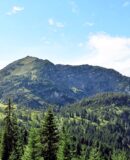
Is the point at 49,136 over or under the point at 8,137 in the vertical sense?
over

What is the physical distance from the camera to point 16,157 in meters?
67.8

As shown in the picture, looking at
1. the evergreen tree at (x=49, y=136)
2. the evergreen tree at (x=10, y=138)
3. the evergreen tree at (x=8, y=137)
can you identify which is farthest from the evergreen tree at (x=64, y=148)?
the evergreen tree at (x=49, y=136)

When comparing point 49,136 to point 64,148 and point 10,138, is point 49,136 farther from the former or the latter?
point 64,148

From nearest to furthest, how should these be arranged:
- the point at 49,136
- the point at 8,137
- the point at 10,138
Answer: the point at 49,136 → the point at 8,137 → the point at 10,138

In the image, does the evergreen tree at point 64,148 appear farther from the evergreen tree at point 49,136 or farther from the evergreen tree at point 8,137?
the evergreen tree at point 49,136

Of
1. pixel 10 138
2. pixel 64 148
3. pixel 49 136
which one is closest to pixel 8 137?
pixel 10 138

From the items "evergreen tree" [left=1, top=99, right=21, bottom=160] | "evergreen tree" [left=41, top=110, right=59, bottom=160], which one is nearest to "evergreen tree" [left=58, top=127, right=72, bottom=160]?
"evergreen tree" [left=1, top=99, right=21, bottom=160]

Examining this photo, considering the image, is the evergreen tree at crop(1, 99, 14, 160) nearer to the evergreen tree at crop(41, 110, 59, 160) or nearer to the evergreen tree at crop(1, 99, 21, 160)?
the evergreen tree at crop(1, 99, 21, 160)

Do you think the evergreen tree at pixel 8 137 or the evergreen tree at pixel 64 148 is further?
the evergreen tree at pixel 64 148

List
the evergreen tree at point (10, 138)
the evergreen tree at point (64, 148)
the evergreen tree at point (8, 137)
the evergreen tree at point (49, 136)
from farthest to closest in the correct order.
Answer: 1. the evergreen tree at point (64, 148)
2. the evergreen tree at point (10, 138)
3. the evergreen tree at point (8, 137)
4. the evergreen tree at point (49, 136)

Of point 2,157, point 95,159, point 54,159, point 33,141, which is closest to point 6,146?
point 2,157

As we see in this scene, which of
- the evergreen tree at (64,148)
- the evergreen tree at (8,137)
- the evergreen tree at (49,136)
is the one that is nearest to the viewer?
the evergreen tree at (49,136)

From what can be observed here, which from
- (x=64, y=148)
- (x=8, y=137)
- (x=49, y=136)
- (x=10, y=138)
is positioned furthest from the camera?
(x=64, y=148)

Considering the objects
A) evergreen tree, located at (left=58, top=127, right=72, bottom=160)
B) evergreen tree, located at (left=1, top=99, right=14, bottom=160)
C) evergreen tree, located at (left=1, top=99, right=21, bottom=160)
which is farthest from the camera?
evergreen tree, located at (left=58, top=127, right=72, bottom=160)
